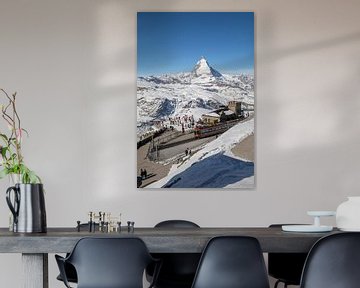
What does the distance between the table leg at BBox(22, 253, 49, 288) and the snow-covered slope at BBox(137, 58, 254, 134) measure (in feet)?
7.60

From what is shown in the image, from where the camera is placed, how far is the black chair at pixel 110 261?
3.19m

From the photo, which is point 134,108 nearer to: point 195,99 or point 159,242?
point 195,99

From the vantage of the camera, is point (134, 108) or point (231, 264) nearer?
point (231, 264)

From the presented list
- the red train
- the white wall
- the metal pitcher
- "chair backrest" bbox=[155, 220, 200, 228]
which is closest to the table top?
the metal pitcher

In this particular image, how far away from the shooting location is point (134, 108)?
541 centimetres

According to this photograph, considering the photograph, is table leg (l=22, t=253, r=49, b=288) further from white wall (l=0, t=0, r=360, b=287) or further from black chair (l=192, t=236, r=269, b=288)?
white wall (l=0, t=0, r=360, b=287)

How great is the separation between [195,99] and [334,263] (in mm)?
2564

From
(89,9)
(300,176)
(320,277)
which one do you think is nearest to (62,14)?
(89,9)

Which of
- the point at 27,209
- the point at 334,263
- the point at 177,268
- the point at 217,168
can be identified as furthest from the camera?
the point at 217,168

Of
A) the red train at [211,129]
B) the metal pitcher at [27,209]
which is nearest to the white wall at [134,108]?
the red train at [211,129]

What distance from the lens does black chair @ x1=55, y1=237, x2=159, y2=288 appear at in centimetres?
319

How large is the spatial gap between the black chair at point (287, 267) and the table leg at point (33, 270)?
172 cm

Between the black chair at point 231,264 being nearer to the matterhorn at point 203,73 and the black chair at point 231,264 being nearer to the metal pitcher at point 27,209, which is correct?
the metal pitcher at point 27,209

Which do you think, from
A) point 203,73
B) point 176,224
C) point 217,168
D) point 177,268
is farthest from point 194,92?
point 177,268
